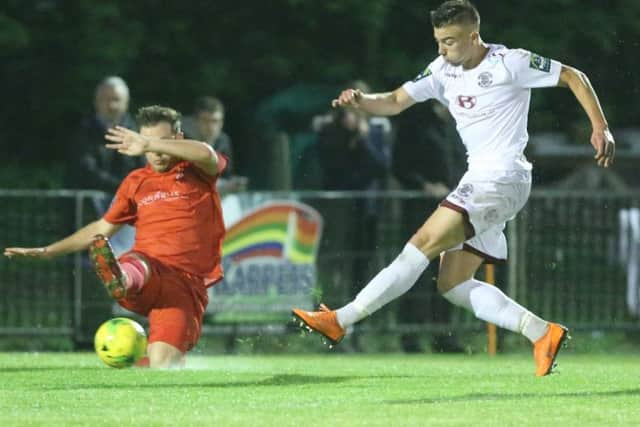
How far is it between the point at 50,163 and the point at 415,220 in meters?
10.1

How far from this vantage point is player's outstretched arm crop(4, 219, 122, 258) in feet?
38.8

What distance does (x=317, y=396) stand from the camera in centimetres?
1018

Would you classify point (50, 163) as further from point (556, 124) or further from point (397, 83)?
point (556, 124)

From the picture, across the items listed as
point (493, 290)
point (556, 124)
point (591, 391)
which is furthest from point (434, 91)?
point (556, 124)

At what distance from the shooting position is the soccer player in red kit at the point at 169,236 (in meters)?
12.2

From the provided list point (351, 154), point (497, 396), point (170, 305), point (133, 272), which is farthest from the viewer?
point (351, 154)

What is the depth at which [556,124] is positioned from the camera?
1014 inches

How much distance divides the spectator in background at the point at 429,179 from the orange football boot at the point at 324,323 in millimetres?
5552

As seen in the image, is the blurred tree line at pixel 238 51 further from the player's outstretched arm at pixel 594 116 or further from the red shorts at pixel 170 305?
the player's outstretched arm at pixel 594 116

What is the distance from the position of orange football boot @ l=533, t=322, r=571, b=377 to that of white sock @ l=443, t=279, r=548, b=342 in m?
0.04

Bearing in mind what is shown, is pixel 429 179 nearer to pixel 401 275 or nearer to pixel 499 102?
pixel 499 102

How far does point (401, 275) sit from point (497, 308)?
710mm

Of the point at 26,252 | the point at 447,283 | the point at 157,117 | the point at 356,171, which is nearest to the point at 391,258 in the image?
the point at 356,171

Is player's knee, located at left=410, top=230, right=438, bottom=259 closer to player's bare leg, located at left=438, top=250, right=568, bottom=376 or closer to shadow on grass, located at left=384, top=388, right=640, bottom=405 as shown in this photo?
player's bare leg, located at left=438, top=250, right=568, bottom=376
